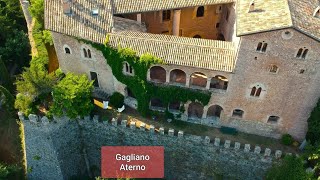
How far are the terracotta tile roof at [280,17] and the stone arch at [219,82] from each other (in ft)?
22.1

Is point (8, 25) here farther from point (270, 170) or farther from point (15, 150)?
point (270, 170)

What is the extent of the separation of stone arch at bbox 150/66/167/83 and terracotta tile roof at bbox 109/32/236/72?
11.6ft

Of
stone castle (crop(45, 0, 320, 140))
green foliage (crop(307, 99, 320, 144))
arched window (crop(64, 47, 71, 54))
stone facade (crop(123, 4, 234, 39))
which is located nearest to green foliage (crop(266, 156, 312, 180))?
green foliage (crop(307, 99, 320, 144))

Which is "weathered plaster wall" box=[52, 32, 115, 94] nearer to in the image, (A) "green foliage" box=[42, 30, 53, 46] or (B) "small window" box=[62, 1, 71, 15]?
(B) "small window" box=[62, 1, 71, 15]

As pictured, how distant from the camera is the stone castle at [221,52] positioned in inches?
1234

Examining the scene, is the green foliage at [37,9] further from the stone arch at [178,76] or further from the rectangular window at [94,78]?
the stone arch at [178,76]

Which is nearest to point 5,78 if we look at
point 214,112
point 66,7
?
point 66,7

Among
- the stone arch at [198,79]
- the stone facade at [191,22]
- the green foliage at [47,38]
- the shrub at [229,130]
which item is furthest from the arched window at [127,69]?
the green foliage at [47,38]

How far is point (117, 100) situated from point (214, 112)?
10989 millimetres

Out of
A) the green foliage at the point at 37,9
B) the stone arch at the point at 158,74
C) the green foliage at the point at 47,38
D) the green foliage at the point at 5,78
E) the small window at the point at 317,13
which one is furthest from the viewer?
the green foliage at the point at 37,9

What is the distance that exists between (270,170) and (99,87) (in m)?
20.8

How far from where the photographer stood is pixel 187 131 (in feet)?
127

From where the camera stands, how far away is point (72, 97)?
116ft

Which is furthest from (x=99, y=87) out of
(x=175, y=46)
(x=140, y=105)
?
(x=175, y=46)
